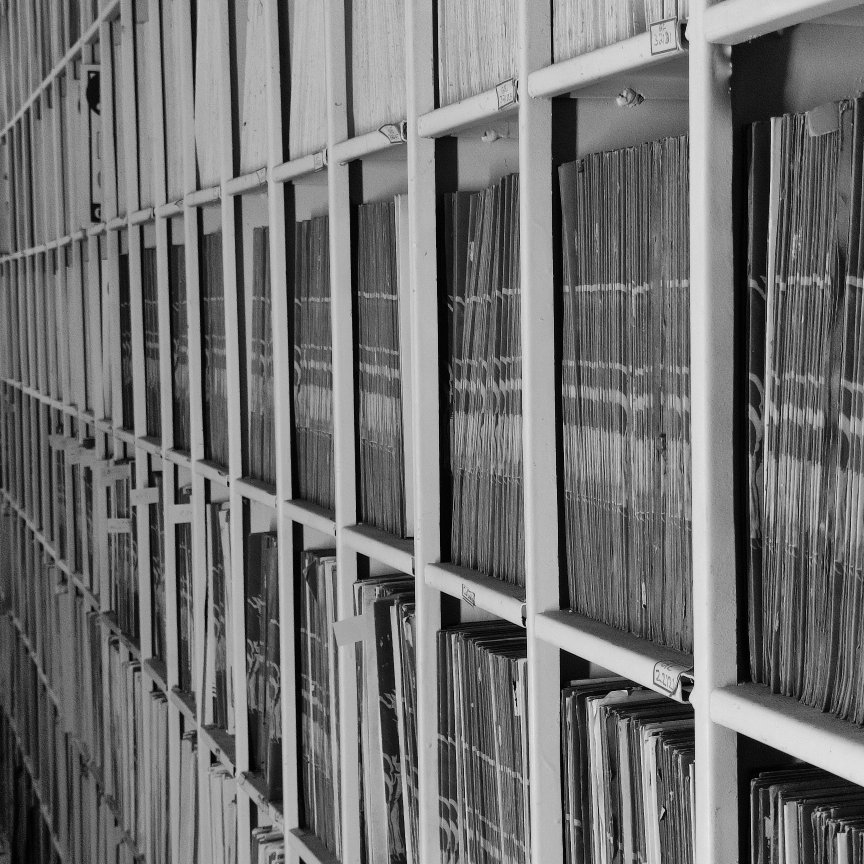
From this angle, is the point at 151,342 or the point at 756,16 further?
the point at 151,342

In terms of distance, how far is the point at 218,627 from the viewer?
7.29ft

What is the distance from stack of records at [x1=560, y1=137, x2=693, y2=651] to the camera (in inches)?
36.8

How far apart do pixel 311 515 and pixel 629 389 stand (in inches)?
29.5

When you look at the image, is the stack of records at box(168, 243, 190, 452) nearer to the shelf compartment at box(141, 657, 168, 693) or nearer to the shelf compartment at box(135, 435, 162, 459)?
the shelf compartment at box(135, 435, 162, 459)

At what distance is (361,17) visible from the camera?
58.4 inches

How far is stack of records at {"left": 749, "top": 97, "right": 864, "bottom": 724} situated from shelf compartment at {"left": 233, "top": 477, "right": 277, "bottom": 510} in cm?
107

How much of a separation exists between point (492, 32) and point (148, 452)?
5.22ft

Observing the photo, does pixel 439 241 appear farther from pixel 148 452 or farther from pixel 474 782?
pixel 148 452

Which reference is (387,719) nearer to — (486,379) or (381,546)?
(381,546)

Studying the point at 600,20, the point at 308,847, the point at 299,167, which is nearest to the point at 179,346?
the point at 299,167

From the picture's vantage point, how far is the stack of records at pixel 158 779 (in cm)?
262

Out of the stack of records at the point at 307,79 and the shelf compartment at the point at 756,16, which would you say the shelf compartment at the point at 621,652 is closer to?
the shelf compartment at the point at 756,16

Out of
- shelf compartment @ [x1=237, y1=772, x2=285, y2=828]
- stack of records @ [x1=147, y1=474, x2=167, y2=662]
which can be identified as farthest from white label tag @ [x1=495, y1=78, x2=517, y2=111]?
stack of records @ [x1=147, y1=474, x2=167, y2=662]

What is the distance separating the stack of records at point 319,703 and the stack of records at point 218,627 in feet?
1.14
